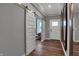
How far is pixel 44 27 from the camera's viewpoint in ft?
9.37

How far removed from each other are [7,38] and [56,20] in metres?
1.14

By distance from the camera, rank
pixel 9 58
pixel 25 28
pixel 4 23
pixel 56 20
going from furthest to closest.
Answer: pixel 56 20 < pixel 25 28 < pixel 4 23 < pixel 9 58

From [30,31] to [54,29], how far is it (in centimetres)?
55

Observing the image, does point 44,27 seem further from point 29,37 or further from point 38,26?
point 29,37

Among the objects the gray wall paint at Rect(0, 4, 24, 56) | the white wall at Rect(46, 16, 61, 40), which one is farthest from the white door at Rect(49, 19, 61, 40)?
the gray wall paint at Rect(0, 4, 24, 56)

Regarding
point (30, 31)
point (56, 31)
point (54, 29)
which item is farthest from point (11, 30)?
point (56, 31)

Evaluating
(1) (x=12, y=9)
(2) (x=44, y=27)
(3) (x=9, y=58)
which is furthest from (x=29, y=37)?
(3) (x=9, y=58)

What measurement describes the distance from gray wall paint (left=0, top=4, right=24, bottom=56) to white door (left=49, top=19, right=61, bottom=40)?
2.32 ft

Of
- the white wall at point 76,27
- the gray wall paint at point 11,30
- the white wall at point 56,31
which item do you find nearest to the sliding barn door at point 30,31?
the gray wall paint at point 11,30

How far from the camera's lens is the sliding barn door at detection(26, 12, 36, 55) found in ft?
8.15

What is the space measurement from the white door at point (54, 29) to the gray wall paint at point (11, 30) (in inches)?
27.9

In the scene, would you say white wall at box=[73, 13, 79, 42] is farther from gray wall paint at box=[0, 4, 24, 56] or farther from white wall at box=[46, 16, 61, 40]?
gray wall paint at box=[0, 4, 24, 56]

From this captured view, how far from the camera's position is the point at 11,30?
2.10 metres

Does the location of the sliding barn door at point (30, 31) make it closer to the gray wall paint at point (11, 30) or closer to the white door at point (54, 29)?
the gray wall paint at point (11, 30)
